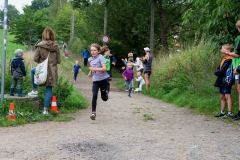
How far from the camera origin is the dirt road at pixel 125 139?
714 centimetres

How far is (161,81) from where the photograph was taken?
20031 mm

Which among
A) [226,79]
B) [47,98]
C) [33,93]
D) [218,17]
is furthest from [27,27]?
[226,79]

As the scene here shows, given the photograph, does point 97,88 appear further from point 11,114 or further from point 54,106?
point 11,114

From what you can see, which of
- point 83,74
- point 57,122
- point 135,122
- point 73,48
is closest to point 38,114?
point 57,122

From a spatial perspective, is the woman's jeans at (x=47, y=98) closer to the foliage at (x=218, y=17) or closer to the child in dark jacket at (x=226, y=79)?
the child in dark jacket at (x=226, y=79)

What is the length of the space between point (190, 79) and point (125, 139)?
869cm

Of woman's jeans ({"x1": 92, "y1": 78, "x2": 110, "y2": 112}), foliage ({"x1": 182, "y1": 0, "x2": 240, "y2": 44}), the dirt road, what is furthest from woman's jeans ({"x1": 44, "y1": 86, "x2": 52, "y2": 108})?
foliage ({"x1": 182, "y1": 0, "x2": 240, "y2": 44})

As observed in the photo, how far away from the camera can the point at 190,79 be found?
658 inches

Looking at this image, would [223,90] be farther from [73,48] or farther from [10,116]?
[73,48]

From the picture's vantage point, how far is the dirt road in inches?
281

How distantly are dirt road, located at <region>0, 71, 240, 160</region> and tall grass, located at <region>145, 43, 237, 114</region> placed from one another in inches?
85.6

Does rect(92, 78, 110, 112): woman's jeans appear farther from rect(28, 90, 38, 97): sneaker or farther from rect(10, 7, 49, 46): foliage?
rect(10, 7, 49, 46): foliage

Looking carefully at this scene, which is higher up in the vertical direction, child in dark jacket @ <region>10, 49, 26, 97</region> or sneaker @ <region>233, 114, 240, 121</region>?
child in dark jacket @ <region>10, 49, 26, 97</region>

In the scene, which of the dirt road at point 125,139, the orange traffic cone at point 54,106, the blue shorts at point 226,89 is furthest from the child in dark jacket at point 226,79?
the orange traffic cone at point 54,106
